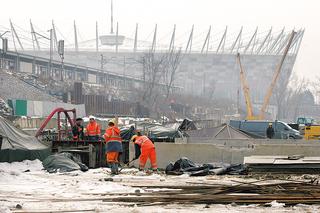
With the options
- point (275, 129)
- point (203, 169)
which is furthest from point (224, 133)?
point (203, 169)

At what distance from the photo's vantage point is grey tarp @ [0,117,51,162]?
51.0 ft

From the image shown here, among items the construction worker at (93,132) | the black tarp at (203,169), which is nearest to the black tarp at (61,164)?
the black tarp at (203,169)

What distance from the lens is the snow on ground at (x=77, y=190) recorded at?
841 centimetres

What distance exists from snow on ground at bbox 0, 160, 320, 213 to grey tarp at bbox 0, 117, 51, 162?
286 millimetres

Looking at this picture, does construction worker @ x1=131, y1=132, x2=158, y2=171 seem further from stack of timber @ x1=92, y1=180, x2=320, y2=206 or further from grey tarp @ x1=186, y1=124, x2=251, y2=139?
grey tarp @ x1=186, y1=124, x2=251, y2=139

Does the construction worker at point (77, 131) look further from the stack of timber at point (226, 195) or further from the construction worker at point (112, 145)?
the stack of timber at point (226, 195)

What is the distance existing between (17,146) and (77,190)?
19.7 ft

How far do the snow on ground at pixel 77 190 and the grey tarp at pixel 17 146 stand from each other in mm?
286

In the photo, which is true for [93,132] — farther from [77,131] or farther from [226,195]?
[226,195]

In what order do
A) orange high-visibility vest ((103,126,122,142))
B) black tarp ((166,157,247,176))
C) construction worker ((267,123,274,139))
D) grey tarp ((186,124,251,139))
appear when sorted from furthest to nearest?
construction worker ((267,123,274,139)), grey tarp ((186,124,251,139)), orange high-visibility vest ((103,126,122,142)), black tarp ((166,157,247,176))

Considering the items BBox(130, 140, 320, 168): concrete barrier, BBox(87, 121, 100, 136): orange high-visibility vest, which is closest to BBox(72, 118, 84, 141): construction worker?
BBox(87, 121, 100, 136): orange high-visibility vest

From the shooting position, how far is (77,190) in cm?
1071

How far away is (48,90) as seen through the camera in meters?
57.9

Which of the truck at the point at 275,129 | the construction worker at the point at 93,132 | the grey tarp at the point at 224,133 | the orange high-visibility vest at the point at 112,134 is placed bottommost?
the truck at the point at 275,129
